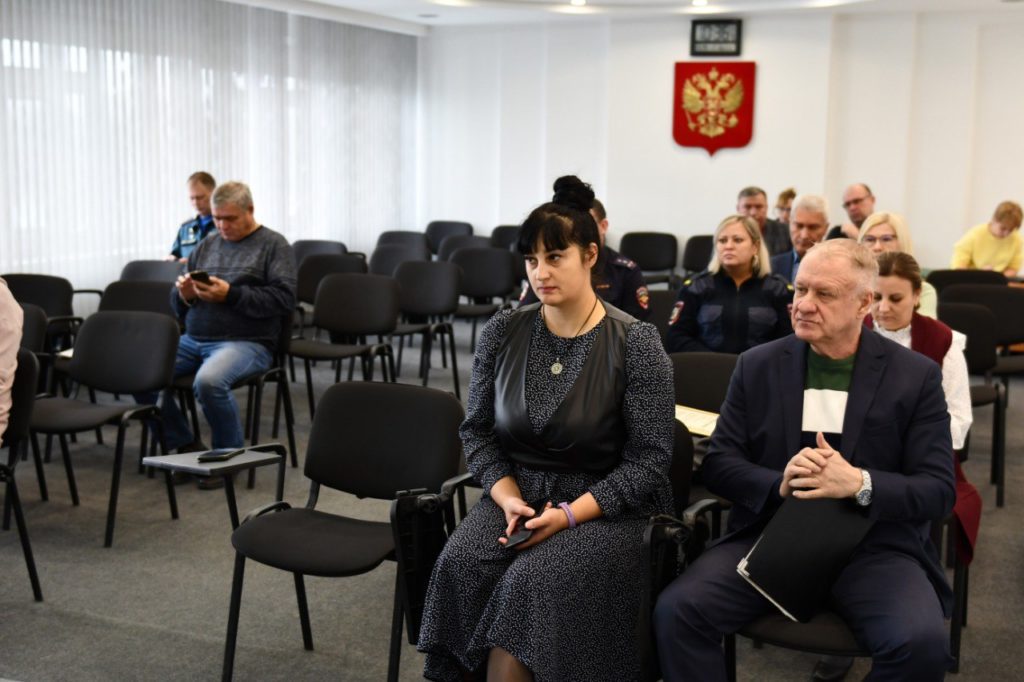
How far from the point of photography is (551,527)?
279 cm

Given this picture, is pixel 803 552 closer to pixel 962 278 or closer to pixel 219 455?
pixel 219 455

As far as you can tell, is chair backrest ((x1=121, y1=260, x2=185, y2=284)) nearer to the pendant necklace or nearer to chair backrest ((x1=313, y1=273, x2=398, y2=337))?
chair backrest ((x1=313, y1=273, x2=398, y2=337))

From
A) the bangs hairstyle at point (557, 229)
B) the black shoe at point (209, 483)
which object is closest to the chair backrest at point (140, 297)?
the black shoe at point (209, 483)

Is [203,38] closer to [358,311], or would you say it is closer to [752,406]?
[358,311]

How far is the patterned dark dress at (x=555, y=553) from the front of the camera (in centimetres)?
265

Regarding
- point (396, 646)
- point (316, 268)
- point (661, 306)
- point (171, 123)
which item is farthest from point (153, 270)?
point (396, 646)

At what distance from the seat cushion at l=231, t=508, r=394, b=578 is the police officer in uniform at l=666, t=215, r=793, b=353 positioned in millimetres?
1905

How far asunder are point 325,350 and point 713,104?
A: 216 inches

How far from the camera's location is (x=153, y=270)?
7133 mm

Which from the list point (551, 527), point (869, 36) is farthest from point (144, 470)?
point (869, 36)

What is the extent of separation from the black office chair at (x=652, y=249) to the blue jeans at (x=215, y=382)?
5.38 meters

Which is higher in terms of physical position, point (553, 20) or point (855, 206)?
point (553, 20)

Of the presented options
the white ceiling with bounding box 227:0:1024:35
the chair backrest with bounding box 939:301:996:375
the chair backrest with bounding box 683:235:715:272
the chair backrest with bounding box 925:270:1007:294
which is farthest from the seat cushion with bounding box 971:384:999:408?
the chair backrest with bounding box 683:235:715:272

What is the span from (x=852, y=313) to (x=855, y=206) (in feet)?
14.5
